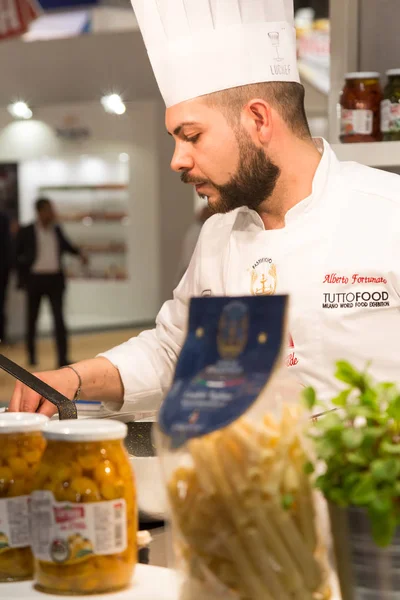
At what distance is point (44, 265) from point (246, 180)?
26.0 ft

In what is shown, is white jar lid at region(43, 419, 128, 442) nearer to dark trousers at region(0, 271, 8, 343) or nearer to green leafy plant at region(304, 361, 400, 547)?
green leafy plant at region(304, 361, 400, 547)

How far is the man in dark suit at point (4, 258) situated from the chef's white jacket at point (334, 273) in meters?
8.72

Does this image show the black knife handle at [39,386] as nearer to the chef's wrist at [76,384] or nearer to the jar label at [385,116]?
the chef's wrist at [76,384]

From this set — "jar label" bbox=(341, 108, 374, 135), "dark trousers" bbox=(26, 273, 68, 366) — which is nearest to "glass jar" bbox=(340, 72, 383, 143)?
"jar label" bbox=(341, 108, 374, 135)

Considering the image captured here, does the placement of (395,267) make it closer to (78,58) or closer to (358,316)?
(358,316)

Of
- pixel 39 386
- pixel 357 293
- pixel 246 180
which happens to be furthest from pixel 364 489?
pixel 246 180

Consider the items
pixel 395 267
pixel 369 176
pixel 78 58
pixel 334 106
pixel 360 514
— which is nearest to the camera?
pixel 360 514

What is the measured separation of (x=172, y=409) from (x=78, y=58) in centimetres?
1083

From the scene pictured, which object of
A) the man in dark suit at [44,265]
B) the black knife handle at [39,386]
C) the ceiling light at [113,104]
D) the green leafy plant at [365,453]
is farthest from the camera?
the ceiling light at [113,104]

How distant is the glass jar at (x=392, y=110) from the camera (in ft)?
8.96

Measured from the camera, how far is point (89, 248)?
13398mm

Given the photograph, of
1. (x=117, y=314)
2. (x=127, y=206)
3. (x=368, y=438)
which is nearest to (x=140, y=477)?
(x=368, y=438)

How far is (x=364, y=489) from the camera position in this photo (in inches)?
35.5

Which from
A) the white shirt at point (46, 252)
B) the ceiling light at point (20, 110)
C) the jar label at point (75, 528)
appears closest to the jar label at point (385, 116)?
the jar label at point (75, 528)
